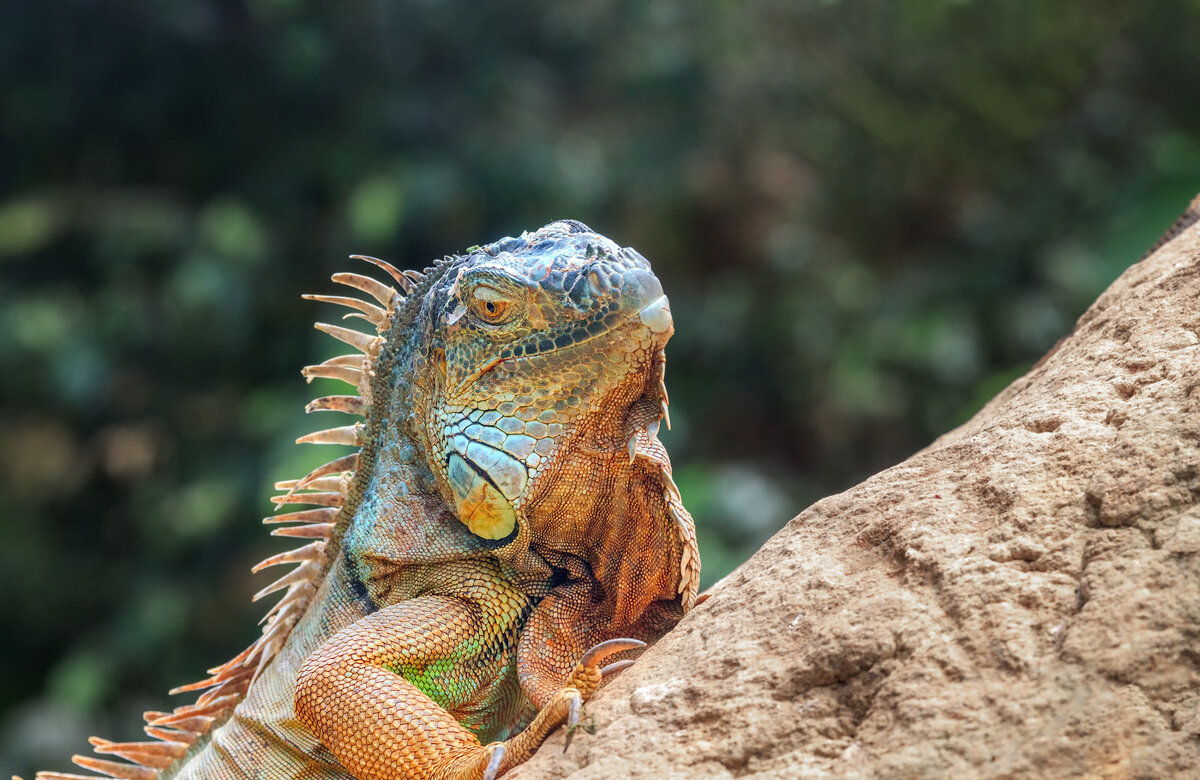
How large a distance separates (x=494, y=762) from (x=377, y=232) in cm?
534

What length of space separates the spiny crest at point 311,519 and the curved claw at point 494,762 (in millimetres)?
1161

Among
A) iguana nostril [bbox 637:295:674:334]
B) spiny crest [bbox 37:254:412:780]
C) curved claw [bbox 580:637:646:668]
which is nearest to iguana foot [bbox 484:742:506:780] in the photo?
curved claw [bbox 580:637:646:668]

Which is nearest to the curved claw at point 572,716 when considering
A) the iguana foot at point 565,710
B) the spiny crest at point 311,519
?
the iguana foot at point 565,710

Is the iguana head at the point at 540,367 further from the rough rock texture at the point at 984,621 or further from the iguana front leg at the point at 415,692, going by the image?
the rough rock texture at the point at 984,621

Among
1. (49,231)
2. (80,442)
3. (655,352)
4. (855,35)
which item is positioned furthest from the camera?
(855,35)

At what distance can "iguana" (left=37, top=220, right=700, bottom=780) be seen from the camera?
7.91ft

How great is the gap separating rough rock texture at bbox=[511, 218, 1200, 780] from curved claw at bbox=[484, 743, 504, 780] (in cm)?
9

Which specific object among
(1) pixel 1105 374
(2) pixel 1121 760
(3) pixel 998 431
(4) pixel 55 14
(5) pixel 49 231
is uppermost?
(4) pixel 55 14

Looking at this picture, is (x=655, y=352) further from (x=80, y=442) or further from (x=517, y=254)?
(x=80, y=442)

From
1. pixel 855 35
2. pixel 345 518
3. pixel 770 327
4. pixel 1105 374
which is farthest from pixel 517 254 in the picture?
pixel 855 35

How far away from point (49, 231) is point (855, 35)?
22.8 ft

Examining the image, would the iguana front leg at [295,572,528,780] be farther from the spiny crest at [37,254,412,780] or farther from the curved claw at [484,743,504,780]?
the spiny crest at [37,254,412,780]

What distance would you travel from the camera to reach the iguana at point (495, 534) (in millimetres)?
2410

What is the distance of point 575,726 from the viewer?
2.14 meters
